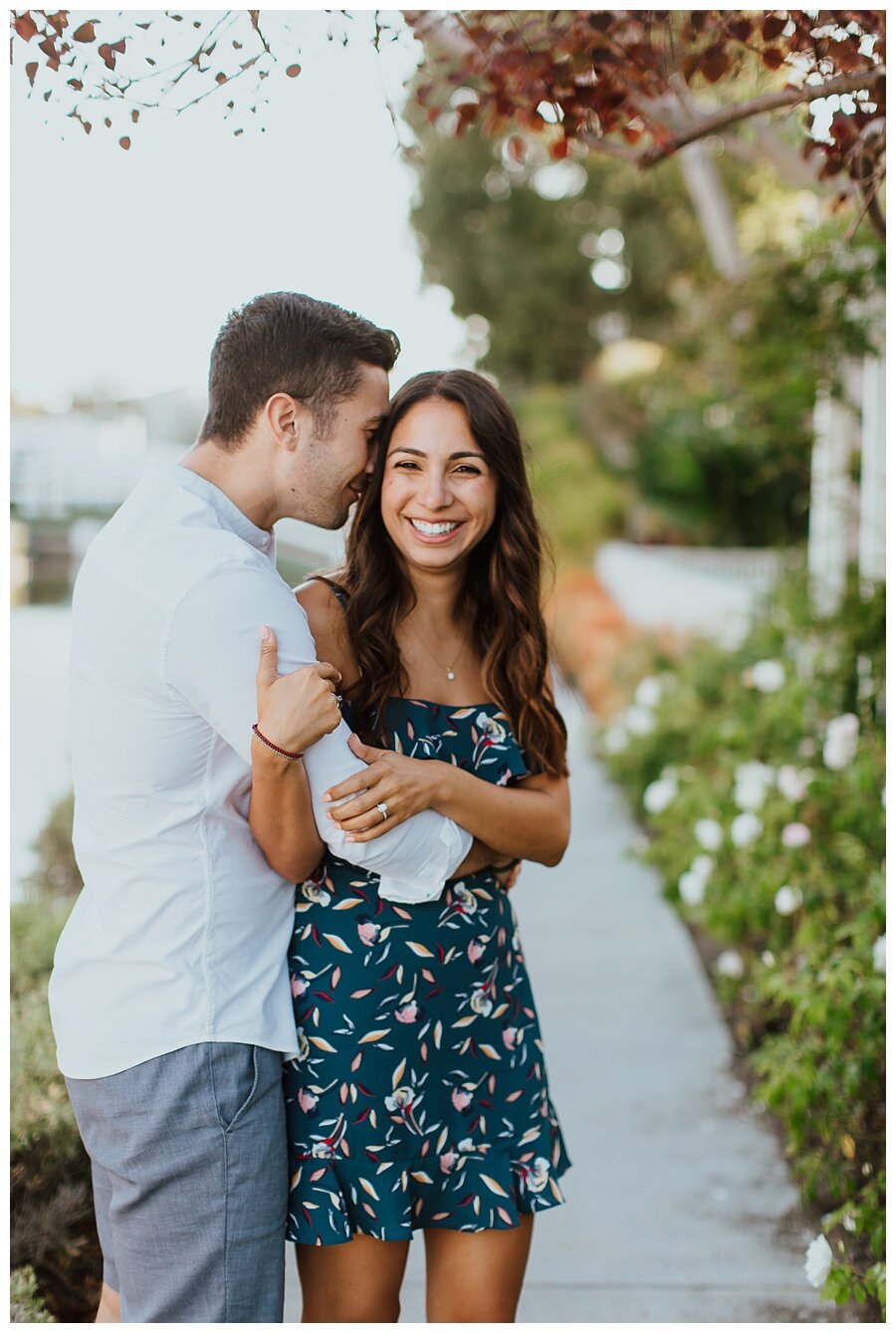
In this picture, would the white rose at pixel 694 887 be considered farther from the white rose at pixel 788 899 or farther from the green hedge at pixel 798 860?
the white rose at pixel 788 899

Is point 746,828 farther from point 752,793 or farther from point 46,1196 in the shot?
point 46,1196

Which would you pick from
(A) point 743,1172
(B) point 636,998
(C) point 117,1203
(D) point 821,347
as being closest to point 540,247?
(D) point 821,347

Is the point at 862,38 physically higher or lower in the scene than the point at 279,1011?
higher

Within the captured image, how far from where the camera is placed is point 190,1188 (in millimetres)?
1867

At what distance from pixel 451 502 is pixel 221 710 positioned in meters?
0.65

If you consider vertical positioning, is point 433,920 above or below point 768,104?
below

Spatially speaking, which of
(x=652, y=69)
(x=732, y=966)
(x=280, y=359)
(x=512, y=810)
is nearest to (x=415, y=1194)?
(x=512, y=810)

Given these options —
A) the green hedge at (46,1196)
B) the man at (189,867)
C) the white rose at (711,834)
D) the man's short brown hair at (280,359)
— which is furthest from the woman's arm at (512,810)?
the white rose at (711,834)

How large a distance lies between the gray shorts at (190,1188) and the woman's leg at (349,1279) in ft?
0.75

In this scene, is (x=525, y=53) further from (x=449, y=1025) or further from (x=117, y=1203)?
(x=117, y=1203)

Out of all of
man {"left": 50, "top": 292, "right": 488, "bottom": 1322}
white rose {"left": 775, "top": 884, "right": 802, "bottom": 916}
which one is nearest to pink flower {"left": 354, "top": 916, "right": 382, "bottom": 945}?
man {"left": 50, "top": 292, "right": 488, "bottom": 1322}

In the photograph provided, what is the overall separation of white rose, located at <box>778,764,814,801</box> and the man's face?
110 inches

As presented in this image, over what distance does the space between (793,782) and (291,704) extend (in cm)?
309

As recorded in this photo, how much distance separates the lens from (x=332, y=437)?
209cm
